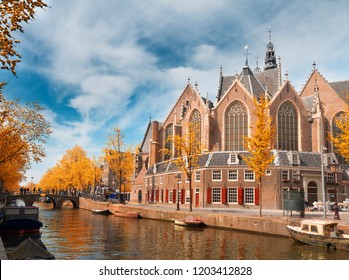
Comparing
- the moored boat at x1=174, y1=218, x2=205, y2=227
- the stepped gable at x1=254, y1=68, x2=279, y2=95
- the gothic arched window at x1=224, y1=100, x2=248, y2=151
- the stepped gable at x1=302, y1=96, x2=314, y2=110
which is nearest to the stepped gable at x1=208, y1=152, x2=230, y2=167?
the gothic arched window at x1=224, y1=100, x2=248, y2=151

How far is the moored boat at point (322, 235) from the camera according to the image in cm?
2139

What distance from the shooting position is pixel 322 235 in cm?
2234

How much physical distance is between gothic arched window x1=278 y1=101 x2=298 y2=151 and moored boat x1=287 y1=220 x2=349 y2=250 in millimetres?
31079

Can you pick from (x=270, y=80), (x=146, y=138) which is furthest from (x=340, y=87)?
(x=146, y=138)

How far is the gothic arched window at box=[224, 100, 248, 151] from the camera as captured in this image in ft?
183

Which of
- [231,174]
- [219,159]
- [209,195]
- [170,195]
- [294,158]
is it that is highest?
[294,158]

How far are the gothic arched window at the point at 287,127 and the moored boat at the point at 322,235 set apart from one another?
31.1 m

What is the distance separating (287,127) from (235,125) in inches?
338

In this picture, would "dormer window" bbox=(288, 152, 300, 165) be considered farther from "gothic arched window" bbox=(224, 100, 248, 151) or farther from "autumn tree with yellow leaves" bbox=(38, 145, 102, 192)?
"autumn tree with yellow leaves" bbox=(38, 145, 102, 192)

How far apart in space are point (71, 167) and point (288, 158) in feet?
183

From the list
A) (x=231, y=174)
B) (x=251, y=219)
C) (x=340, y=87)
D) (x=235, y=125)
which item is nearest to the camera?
(x=251, y=219)

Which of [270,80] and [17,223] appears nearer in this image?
[17,223]

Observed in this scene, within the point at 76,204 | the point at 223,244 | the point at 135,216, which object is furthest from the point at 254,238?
the point at 76,204

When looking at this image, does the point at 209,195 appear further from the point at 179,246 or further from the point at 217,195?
the point at 179,246
